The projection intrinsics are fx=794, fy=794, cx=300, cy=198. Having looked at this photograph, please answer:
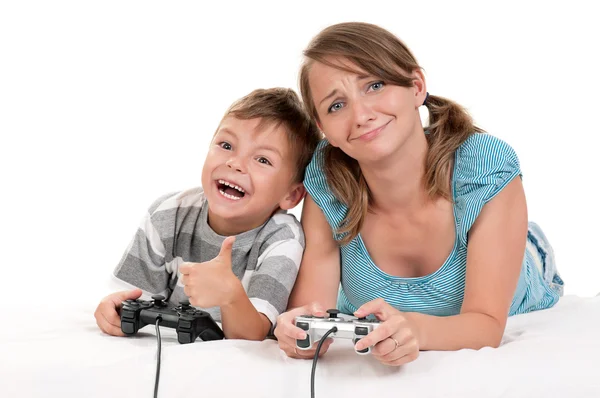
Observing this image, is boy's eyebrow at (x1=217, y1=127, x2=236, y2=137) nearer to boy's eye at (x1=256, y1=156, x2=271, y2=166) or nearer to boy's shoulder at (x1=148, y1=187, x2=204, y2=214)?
boy's eye at (x1=256, y1=156, x2=271, y2=166)

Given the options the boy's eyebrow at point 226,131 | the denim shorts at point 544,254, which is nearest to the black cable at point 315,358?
the boy's eyebrow at point 226,131

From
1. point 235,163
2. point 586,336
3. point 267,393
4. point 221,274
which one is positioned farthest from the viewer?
point 235,163

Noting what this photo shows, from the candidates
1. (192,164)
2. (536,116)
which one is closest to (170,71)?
(192,164)

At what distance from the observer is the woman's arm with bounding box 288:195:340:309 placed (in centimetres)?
168

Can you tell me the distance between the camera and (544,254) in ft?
7.09

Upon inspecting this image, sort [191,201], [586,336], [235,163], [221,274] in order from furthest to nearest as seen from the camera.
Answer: [191,201] → [235,163] → [586,336] → [221,274]

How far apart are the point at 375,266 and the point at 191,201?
1.46ft

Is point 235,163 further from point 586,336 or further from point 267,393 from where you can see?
point 586,336

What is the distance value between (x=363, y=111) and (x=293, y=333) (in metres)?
0.48

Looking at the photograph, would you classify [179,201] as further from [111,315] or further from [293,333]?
[293,333]

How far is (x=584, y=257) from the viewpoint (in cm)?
274

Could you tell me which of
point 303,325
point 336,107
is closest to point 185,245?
point 336,107

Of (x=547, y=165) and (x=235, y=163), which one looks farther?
(x=547, y=165)

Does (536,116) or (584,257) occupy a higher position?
(536,116)
